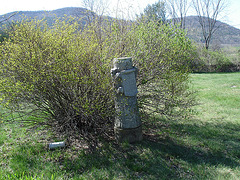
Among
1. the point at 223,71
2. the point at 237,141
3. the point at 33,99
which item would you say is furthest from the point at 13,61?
the point at 223,71

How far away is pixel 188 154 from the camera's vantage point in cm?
405

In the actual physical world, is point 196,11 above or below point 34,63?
above

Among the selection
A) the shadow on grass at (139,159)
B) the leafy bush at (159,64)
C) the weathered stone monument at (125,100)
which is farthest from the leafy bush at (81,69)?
the shadow on grass at (139,159)

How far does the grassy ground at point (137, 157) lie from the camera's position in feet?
10.9

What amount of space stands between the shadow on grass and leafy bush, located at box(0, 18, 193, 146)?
20.9 inches

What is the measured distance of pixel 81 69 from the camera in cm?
382

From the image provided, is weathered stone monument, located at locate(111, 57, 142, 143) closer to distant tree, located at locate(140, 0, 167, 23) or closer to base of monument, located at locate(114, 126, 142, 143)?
base of monument, located at locate(114, 126, 142, 143)

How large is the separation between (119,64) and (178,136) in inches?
88.1

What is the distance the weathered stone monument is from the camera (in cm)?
400

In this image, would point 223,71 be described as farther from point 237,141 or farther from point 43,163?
point 43,163

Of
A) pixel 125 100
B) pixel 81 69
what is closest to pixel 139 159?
pixel 125 100

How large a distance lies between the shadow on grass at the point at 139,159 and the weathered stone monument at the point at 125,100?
0.83 ft

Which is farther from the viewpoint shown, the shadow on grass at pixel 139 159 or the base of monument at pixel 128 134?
the base of monument at pixel 128 134

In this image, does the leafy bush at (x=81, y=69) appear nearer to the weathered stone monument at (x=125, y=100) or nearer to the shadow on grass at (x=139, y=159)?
the weathered stone monument at (x=125, y=100)
